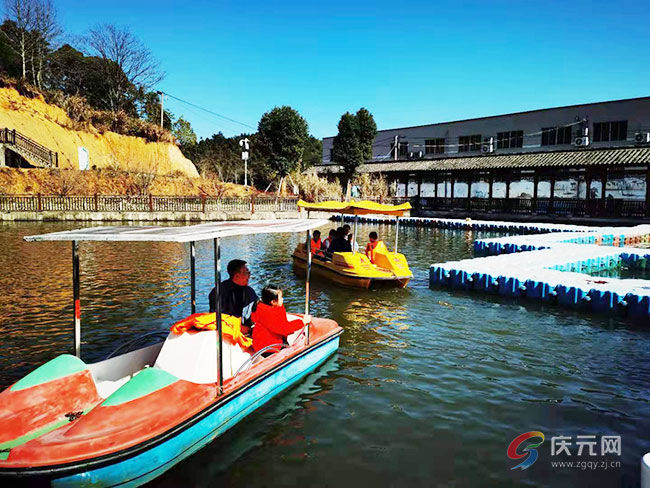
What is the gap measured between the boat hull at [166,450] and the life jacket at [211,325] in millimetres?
616

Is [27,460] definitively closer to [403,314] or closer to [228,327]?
[228,327]

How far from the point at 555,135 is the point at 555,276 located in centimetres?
3062

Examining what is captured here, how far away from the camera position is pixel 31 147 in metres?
41.2

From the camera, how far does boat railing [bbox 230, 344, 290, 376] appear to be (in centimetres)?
588

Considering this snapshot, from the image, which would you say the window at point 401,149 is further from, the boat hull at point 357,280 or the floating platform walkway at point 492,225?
the boat hull at point 357,280

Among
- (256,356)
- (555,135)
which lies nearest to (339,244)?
(256,356)

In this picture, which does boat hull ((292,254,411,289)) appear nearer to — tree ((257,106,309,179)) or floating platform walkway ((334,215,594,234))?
floating platform walkway ((334,215,594,234))

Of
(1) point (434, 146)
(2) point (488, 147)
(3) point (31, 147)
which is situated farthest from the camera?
(1) point (434, 146)

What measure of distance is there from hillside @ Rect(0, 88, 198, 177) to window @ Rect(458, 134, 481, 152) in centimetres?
2779

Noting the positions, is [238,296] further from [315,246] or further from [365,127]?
[365,127]

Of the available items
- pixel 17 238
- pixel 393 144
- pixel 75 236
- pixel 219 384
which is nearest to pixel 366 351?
pixel 219 384

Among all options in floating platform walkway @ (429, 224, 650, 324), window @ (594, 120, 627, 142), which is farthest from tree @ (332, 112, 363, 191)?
floating platform walkway @ (429, 224, 650, 324)

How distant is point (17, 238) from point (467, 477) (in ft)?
79.8

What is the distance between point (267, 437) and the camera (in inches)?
224
